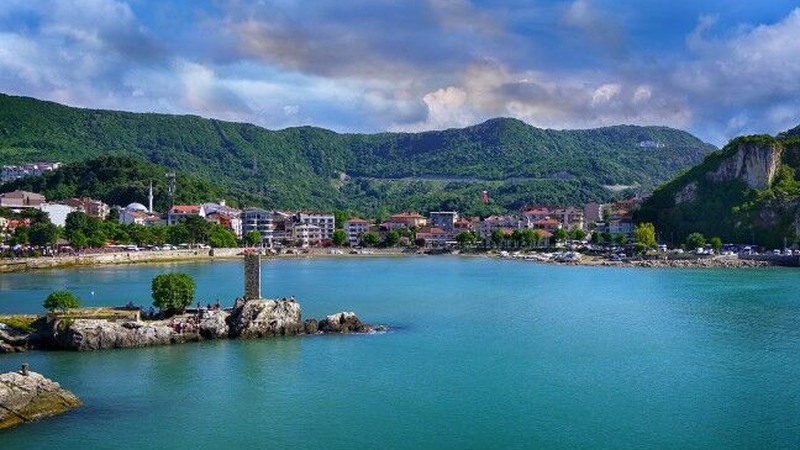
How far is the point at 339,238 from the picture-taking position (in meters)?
110

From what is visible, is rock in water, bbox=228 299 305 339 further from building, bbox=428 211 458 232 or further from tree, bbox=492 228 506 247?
building, bbox=428 211 458 232

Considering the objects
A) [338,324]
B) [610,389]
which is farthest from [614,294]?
[610,389]

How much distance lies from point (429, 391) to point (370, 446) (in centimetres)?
554

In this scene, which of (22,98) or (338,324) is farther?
(22,98)

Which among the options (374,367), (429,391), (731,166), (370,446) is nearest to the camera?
(370,446)

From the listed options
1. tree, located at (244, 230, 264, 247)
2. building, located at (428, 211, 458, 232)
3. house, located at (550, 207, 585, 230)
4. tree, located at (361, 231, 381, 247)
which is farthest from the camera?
building, located at (428, 211, 458, 232)

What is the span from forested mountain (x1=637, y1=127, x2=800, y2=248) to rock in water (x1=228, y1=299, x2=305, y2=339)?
2741 inches

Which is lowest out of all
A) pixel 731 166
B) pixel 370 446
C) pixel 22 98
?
pixel 370 446

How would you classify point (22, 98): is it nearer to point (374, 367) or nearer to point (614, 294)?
point (614, 294)

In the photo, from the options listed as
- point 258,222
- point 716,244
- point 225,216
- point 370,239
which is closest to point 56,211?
point 225,216

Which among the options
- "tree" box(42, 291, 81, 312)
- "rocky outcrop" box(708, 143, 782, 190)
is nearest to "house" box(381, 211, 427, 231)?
"rocky outcrop" box(708, 143, 782, 190)

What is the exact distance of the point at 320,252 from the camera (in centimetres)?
10112

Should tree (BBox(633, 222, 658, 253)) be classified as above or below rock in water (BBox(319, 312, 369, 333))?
above

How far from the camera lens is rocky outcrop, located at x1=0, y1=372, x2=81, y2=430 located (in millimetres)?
21625
